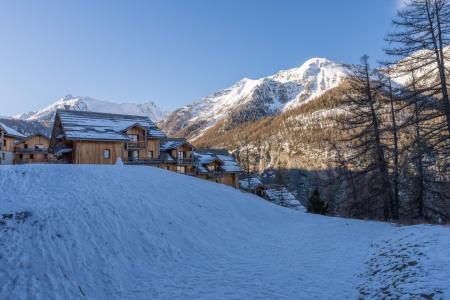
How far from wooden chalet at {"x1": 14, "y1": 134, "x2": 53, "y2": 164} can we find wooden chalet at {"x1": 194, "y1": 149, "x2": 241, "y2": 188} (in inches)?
1112

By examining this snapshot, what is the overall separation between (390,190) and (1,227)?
2545cm

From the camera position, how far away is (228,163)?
6219 centimetres

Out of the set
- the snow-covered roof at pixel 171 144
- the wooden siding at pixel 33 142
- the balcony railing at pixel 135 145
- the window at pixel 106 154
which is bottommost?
the window at pixel 106 154

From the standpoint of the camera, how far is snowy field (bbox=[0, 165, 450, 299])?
28.5 ft

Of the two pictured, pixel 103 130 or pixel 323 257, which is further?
pixel 103 130

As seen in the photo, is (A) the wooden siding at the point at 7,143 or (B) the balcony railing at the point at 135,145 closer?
(B) the balcony railing at the point at 135,145

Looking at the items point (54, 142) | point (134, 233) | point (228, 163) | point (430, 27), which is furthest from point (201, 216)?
point (228, 163)

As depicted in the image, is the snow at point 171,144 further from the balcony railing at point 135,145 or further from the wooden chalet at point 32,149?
the wooden chalet at point 32,149

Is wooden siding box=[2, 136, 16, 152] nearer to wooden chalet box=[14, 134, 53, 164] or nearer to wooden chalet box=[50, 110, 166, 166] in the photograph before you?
wooden chalet box=[14, 134, 53, 164]

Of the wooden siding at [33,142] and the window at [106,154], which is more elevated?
the wooden siding at [33,142]

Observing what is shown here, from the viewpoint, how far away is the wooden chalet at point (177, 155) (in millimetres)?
51031

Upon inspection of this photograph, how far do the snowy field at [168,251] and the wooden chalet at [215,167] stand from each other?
3795 cm

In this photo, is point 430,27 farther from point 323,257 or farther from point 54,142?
point 54,142

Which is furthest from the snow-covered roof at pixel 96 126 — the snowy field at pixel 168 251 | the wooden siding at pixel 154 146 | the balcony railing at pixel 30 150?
the balcony railing at pixel 30 150
